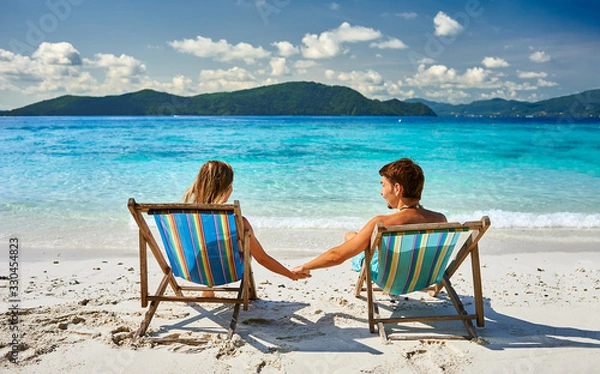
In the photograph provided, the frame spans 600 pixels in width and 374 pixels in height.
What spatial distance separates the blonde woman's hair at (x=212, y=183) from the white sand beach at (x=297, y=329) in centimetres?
96

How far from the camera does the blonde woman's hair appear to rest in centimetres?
341

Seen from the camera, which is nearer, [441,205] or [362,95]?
[441,205]

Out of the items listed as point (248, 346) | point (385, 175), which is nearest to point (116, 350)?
point (248, 346)

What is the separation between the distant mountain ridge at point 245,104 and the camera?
266ft

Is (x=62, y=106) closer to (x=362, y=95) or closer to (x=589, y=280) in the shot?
(x=362, y=95)

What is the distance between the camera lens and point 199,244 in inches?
130

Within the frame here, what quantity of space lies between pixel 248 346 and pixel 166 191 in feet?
27.7

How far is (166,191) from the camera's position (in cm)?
1101

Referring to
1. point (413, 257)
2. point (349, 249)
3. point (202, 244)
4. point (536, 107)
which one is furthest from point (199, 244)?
point (536, 107)

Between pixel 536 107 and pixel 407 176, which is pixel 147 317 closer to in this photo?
pixel 407 176

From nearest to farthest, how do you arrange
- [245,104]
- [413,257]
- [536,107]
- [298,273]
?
[413,257], [298,273], [245,104], [536,107]

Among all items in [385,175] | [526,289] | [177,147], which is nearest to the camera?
[385,175]

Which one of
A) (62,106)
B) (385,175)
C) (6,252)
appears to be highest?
(62,106)

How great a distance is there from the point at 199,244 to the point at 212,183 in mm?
457
